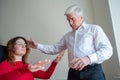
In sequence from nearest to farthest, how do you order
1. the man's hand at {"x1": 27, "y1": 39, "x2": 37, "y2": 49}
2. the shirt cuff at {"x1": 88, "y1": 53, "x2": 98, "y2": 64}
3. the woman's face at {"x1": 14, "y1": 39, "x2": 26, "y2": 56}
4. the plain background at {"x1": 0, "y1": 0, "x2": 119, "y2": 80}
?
1. the shirt cuff at {"x1": 88, "y1": 53, "x2": 98, "y2": 64}
2. the woman's face at {"x1": 14, "y1": 39, "x2": 26, "y2": 56}
3. the man's hand at {"x1": 27, "y1": 39, "x2": 37, "y2": 49}
4. the plain background at {"x1": 0, "y1": 0, "x2": 119, "y2": 80}

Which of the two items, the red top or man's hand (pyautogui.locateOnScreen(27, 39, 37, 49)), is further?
man's hand (pyautogui.locateOnScreen(27, 39, 37, 49))

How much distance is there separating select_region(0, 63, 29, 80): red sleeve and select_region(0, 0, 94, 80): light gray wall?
58 centimetres

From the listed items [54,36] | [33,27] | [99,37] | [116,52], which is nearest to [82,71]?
[99,37]

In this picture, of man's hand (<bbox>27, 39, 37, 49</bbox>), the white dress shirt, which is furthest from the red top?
the white dress shirt

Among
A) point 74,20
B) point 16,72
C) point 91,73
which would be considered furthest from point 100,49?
point 16,72

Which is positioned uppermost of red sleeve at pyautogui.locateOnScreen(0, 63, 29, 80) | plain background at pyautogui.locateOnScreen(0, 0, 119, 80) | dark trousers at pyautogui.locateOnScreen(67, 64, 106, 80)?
plain background at pyautogui.locateOnScreen(0, 0, 119, 80)

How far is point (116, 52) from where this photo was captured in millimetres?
1460

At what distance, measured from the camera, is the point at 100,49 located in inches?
45.0

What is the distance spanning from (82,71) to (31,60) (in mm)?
857

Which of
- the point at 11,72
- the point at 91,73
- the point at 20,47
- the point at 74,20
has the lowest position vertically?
the point at 91,73

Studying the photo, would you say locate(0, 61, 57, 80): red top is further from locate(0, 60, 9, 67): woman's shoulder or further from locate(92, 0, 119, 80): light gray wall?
locate(92, 0, 119, 80): light gray wall

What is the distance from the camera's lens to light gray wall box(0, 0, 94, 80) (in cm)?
185

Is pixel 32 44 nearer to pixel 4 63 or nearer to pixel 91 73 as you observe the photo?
pixel 4 63

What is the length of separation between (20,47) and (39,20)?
595 mm
